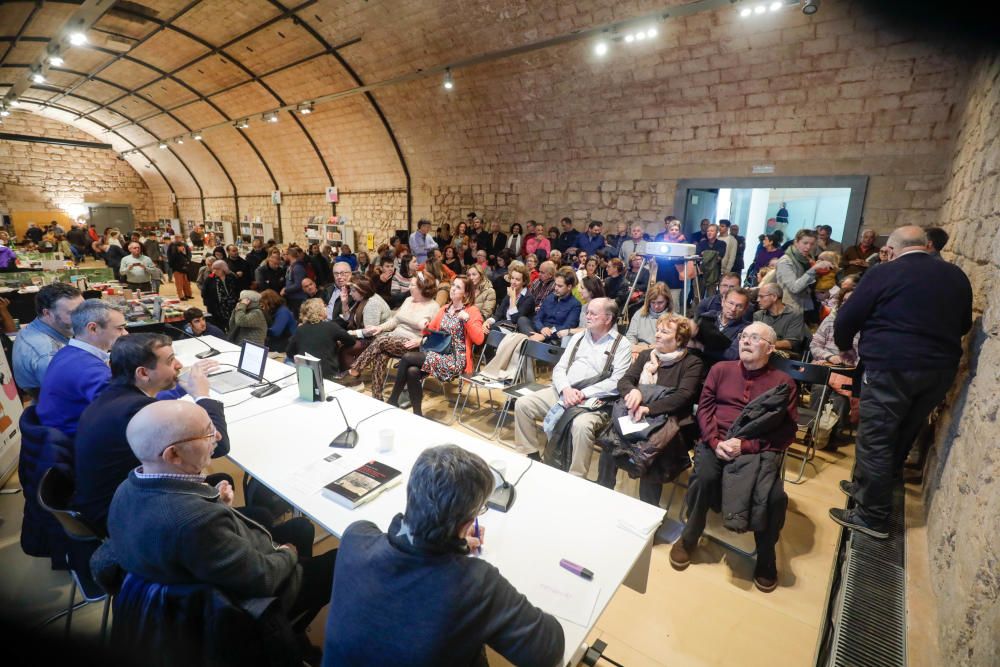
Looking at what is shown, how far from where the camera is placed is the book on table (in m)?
1.83

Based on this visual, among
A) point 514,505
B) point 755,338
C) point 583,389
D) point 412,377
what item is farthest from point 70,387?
point 755,338

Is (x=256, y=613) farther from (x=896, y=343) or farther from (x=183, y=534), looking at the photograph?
(x=896, y=343)

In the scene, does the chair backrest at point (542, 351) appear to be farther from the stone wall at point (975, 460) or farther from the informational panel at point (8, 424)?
the informational panel at point (8, 424)

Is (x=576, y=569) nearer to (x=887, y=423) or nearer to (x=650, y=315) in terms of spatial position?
(x=887, y=423)

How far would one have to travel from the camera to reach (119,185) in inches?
806

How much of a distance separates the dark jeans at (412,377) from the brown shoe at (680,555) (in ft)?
8.28

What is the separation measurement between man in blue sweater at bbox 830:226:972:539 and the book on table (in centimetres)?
275

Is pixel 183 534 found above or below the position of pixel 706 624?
above

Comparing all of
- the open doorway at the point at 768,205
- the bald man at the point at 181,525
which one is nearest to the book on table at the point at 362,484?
the bald man at the point at 181,525

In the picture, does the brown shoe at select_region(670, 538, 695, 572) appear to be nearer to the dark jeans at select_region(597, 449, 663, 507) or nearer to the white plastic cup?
the dark jeans at select_region(597, 449, 663, 507)

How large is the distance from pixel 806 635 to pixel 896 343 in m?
1.63

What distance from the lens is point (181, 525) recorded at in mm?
1273

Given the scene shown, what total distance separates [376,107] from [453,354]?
8018 millimetres

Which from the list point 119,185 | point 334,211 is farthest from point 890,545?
point 119,185
